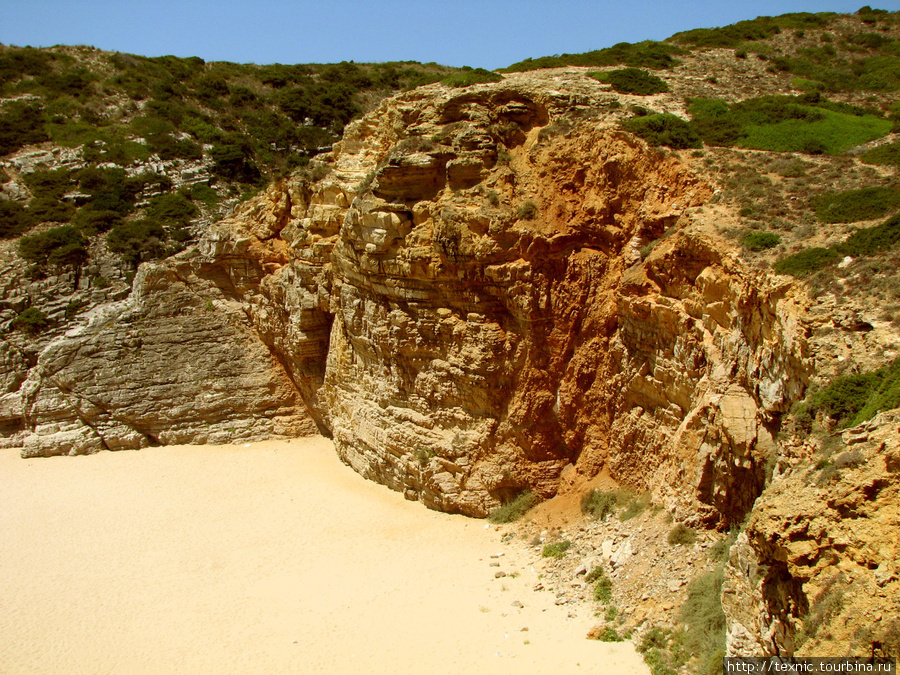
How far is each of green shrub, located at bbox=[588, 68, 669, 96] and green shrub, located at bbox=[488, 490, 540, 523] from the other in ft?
47.5

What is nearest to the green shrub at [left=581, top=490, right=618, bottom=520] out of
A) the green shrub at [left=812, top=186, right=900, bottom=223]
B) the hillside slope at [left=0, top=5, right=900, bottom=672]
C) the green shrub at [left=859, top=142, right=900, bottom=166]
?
the hillside slope at [left=0, top=5, right=900, bottom=672]

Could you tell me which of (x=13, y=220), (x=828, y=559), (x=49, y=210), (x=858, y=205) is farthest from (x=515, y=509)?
(x=13, y=220)

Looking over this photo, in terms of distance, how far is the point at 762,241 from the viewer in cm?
1442

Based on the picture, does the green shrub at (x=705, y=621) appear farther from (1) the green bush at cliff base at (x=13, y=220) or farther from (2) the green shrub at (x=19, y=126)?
(2) the green shrub at (x=19, y=126)

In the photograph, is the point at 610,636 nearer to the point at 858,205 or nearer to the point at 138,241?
the point at 858,205

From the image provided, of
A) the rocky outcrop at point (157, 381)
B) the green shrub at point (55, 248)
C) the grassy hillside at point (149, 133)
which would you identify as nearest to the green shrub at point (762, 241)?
the rocky outcrop at point (157, 381)

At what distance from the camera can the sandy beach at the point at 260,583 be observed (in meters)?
14.5

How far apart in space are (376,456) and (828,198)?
51.3 ft

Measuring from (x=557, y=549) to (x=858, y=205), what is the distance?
11400 millimetres

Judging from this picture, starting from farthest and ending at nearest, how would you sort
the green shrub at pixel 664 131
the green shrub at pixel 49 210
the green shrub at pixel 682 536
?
the green shrub at pixel 49 210 < the green shrub at pixel 664 131 < the green shrub at pixel 682 536

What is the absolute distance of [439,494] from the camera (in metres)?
20.0

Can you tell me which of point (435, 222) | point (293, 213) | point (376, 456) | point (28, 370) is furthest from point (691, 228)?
point (28, 370)

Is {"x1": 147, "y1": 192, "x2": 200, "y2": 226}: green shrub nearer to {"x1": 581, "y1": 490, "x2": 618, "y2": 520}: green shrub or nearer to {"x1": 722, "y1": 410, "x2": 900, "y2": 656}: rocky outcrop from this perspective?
{"x1": 581, "y1": 490, "x2": 618, "y2": 520}: green shrub

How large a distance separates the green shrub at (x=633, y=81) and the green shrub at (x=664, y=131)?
3.69 meters
